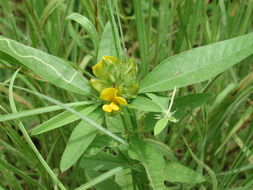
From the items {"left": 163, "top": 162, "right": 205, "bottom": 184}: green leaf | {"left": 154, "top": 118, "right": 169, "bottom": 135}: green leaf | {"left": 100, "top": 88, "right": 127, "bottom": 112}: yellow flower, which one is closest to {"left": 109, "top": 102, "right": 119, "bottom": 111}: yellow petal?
{"left": 100, "top": 88, "right": 127, "bottom": 112}: yellow flower

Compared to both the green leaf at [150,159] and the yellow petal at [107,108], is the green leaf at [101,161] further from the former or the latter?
the yellow petal at [107,108]

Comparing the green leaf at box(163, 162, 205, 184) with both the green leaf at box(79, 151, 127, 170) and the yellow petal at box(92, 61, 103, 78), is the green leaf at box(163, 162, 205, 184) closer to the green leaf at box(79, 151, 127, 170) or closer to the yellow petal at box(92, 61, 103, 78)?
the green leaf at box(79, 151, 127, 170)

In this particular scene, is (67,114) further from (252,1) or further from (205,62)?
(252,1)

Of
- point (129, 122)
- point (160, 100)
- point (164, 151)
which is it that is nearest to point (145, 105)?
point (160, 100)

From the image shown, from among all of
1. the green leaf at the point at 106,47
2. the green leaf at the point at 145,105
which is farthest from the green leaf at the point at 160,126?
the green leaf at the point at 106,47

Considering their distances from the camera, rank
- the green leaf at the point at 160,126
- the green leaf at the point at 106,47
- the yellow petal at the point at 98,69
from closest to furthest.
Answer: the green leaf at the point at 160,126 → the yellow petal at the point at 98,69 → the green leaf at the point at 106,47

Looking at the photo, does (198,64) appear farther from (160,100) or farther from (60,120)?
(60,120)
